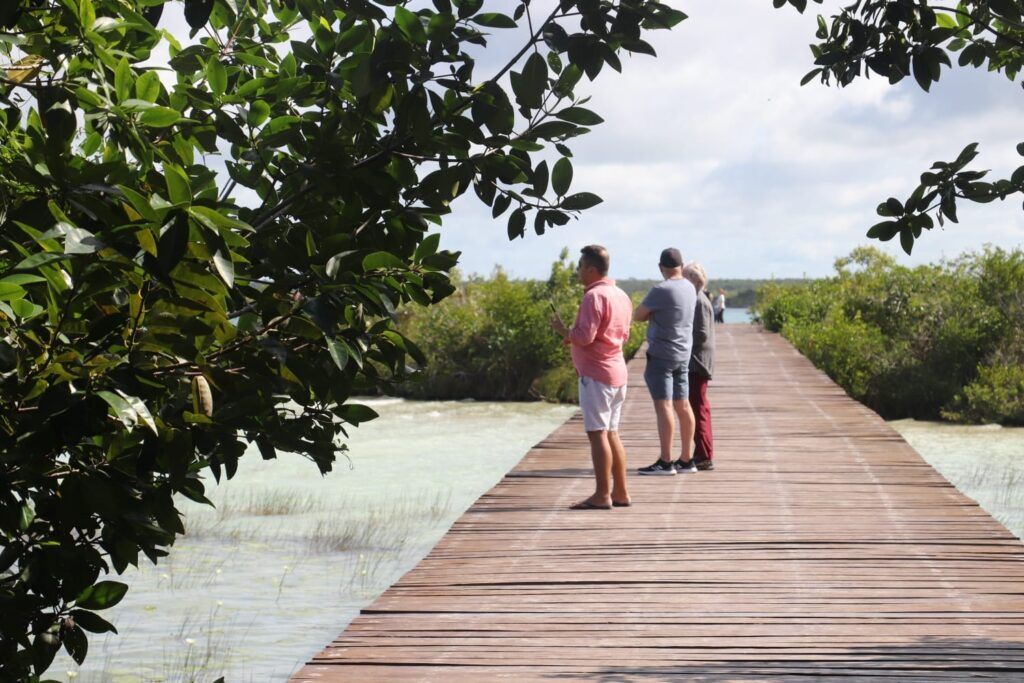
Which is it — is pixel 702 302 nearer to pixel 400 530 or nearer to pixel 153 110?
pixel 400 530

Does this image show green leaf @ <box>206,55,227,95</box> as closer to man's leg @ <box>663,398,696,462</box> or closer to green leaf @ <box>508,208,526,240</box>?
green leaf @ <box>508,208,526,240</box>

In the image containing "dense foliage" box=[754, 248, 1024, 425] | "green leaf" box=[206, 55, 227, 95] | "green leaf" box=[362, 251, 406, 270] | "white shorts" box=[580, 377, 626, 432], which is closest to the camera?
"green leaf" box=[362, 251, 406, 270]

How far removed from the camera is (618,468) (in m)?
7.10

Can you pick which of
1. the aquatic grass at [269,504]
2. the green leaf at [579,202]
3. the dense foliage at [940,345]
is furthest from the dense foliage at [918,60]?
the dense foliage at [940,345]

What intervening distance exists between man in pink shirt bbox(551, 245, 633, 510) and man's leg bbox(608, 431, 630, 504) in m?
0.01

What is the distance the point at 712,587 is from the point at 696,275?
3.50m

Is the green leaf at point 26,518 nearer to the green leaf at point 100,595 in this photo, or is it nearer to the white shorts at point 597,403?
the green leaf at point 100,595

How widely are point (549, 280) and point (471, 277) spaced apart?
128 inches

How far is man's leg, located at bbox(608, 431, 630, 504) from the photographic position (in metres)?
6.94

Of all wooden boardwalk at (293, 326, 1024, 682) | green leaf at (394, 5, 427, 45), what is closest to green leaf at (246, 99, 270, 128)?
green leaf at (394, 5, 427, 45)

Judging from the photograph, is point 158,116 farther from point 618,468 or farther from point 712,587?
point 618,468

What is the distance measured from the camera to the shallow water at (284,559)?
23.9 ft

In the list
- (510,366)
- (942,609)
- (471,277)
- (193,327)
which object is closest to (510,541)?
(942,609)

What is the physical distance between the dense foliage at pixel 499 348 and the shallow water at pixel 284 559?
4.51 meters
